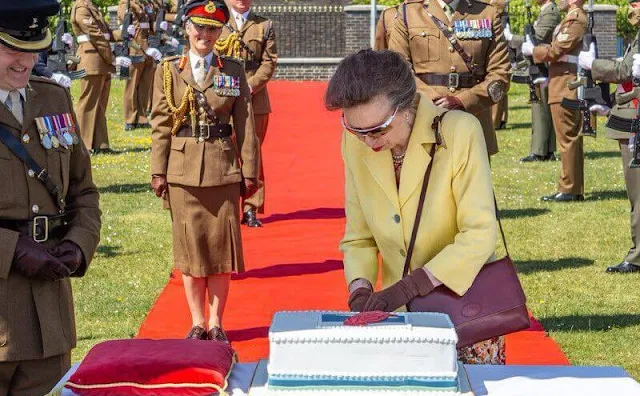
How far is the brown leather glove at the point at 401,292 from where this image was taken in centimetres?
450

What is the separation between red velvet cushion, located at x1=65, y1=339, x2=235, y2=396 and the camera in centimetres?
387

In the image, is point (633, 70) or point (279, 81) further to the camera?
point (279, 81)

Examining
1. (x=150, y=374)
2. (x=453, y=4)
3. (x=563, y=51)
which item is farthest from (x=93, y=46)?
(x=150, y=374)

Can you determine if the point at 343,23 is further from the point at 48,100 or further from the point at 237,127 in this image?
the point at 48,100

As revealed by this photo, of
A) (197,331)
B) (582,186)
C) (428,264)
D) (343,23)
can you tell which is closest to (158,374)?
(428,264)

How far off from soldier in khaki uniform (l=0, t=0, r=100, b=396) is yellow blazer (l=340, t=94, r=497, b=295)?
1094 millimetres

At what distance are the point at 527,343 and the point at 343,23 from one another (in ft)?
86.4

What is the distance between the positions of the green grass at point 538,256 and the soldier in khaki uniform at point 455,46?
1.58 meters

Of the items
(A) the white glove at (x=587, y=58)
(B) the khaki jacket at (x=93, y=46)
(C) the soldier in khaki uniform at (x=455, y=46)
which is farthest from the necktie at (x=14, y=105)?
(B) the khaki jacket at (x=93, y=46)

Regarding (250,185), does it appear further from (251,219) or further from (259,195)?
(251,219)

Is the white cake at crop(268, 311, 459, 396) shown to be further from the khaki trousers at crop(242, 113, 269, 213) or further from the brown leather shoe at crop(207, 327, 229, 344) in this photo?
the khaki trousers at crop(242, 113, 269, 213)

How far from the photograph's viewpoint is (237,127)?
8539mm

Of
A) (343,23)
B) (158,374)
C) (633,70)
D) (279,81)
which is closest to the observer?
(158,374)

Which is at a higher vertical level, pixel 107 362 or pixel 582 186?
pixel 107 362
